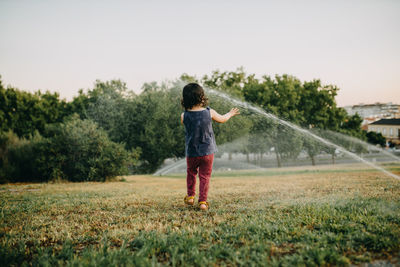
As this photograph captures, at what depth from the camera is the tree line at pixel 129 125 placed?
42.2 ft

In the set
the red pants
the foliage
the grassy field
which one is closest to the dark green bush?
the grassy field

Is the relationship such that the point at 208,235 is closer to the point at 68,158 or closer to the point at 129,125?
the point at 68,158

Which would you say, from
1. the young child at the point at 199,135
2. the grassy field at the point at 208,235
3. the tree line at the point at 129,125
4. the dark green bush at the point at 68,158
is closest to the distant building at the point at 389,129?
the tree line at the point at 129,125

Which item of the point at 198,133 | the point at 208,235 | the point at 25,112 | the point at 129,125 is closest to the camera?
the point at 208,235

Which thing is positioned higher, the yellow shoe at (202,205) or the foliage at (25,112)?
the foliage at (25,112)

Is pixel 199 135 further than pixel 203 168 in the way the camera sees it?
No

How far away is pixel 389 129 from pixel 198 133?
4712cm

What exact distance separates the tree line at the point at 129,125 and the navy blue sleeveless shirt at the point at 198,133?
9.42 meters

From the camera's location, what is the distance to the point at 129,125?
2303cm

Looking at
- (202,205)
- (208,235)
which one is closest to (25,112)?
(202,205)

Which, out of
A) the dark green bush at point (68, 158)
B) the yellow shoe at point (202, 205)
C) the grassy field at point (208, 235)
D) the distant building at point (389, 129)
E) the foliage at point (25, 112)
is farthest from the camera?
the distant building at point (389, 129)

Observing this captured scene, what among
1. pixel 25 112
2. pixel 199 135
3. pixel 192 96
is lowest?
pixel 199 135

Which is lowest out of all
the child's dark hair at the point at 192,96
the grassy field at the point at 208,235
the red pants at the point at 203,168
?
the grassy field at the point at 208,235

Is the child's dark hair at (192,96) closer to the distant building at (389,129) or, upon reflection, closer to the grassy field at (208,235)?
the grassy field at (208,235)
